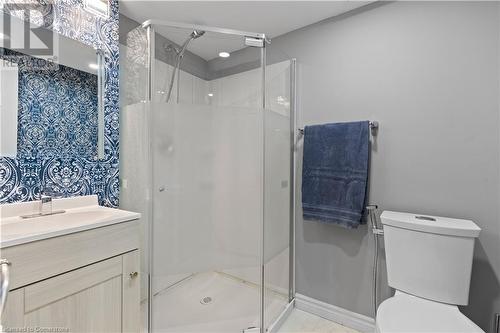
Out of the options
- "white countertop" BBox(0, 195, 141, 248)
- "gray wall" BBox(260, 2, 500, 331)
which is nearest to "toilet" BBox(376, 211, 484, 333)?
"gray wall" BBox(260, 2, 500, 331)

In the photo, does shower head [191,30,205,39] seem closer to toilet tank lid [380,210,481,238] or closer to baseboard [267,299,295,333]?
toilet tank lid [380,210,481,238]

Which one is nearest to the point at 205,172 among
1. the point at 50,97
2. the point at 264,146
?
the point at 264,146

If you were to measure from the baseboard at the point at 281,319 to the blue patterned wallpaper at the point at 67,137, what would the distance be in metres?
1.40

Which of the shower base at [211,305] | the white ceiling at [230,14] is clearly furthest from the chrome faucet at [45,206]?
the white ceiling at [230,14]

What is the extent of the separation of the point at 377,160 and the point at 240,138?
0.97 metres

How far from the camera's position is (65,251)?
3.39 feet

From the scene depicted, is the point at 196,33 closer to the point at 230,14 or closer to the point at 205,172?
the point at 230,14

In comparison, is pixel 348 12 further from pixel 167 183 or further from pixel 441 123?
pixel 167 183

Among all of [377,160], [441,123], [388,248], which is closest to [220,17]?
[377,160]

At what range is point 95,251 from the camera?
1135 mm

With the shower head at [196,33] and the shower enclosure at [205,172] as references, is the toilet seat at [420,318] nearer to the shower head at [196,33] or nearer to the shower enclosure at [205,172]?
the shower enclosure at [205,172]

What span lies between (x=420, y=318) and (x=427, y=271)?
278 millimetres

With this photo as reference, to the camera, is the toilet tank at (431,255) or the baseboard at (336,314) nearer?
the toilet tank at (431,255)

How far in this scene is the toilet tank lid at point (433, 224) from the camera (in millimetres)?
1276
